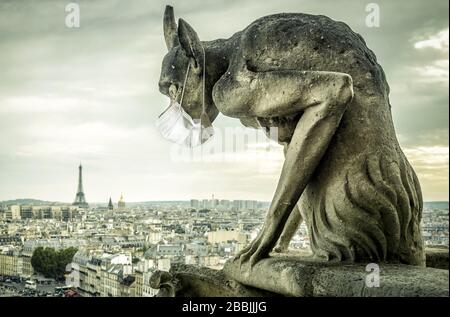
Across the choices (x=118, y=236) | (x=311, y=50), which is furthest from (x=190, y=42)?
(x=118, y=236)

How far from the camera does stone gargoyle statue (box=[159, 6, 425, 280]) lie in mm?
3188

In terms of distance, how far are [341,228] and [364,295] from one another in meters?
0.54

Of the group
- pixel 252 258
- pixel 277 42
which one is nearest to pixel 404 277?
pixel 252 258

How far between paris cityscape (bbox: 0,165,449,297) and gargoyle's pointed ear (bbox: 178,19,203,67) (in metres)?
1.20

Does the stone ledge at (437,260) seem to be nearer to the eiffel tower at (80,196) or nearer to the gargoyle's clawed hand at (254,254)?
the gargoyle's clawed hand at (254,254)

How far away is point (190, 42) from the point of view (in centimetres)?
369

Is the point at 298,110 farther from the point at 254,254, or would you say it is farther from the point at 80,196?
the point at 80,196

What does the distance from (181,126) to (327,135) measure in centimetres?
122

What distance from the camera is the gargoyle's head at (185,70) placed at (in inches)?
147

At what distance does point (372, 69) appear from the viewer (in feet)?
11.1

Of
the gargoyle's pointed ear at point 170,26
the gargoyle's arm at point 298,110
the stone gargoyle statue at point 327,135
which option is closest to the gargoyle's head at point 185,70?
the gargoyle's pointed ear at point 170,26
